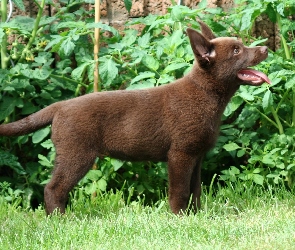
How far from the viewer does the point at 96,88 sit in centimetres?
652

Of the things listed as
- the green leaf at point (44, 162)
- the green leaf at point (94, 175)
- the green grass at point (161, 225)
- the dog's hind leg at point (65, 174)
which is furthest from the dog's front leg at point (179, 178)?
the green leaf at point (44, 162)

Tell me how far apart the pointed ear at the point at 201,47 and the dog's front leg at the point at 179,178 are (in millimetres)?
725

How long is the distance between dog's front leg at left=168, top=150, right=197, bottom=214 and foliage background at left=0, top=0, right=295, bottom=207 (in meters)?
0.87

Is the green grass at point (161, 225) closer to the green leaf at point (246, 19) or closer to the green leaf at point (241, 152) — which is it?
the green leaf at point (241, 152)

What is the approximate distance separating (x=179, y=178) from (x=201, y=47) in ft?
3.31

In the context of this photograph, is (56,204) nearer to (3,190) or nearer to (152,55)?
(3,190)

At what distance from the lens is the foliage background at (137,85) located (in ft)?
20.6

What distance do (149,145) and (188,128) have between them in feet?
1.15

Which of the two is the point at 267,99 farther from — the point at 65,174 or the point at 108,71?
the point at 65,174

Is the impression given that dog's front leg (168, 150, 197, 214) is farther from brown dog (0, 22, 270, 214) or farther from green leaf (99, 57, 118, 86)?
green leaf (99, 57, 118, 86)

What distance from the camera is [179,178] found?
217 inches

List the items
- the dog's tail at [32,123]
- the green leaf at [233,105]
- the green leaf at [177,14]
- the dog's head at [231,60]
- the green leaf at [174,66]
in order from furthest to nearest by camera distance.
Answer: the green leaf at [233,105] < the green leaf at [177,14] < the green leaf at [174,66] < the dog's tail at [32,123] < the dog's head at [231,60]

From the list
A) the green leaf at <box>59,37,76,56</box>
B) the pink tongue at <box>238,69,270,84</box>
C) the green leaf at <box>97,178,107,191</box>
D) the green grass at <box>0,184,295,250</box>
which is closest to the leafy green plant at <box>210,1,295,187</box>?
the green grass at <box>0,184,295,250</box>

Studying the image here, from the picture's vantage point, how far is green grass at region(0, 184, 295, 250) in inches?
178
